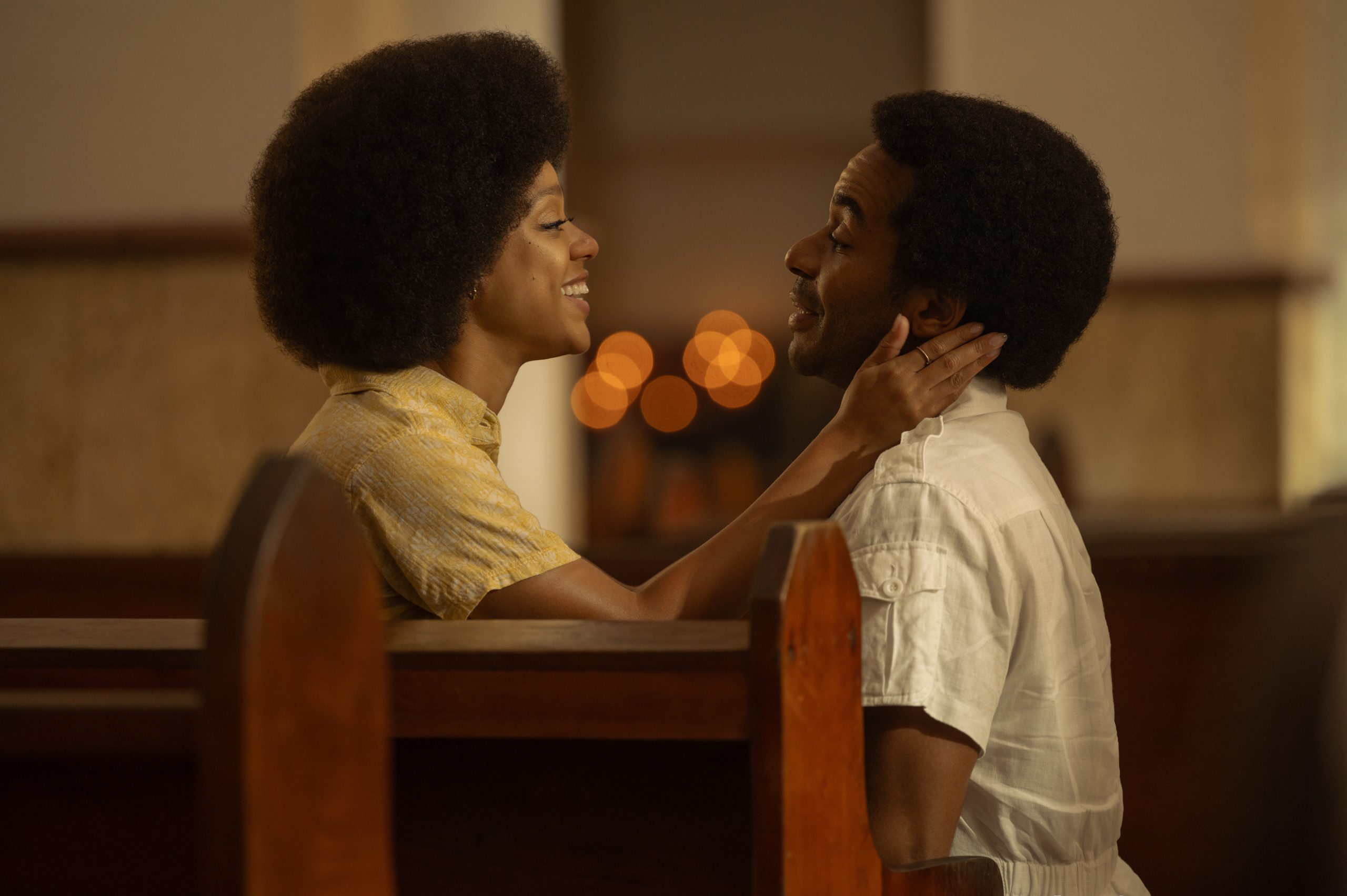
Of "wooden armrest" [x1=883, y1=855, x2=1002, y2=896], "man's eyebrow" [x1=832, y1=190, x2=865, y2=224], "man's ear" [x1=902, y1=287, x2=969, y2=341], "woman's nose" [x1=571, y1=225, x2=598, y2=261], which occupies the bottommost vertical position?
"wooden armrest" [x1=883, y1=855, x2=1002, y2=896]

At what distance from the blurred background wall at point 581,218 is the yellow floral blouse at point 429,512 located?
2.18 metres

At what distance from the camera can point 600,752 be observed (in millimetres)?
1039

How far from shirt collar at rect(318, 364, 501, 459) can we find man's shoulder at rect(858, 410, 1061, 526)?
1.77 feet

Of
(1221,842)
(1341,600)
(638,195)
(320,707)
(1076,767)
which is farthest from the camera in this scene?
(638,195)

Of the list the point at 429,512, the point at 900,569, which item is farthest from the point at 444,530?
the point at 900,569

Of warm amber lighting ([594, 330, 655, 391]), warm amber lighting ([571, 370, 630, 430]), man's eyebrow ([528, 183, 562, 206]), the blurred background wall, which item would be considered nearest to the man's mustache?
man's eyebrow ([528, 183, 562, 206])

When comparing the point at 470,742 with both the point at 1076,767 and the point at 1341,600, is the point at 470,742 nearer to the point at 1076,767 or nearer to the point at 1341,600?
the point at 1076,767

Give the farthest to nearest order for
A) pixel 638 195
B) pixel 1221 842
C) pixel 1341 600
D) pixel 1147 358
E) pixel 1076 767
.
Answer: pixel 638 195 < pixel 1147 358 < pixel 1221 842 < pixel 1341 600 < pixel 1076 767

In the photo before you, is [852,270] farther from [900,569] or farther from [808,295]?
[900,569]

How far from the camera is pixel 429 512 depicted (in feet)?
4.71

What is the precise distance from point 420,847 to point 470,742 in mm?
94

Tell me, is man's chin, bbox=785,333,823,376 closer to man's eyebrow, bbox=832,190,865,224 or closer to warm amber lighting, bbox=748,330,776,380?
man's eyebrow, bbox=832,190,865,224

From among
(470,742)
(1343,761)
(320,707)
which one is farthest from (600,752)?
(1343,761)

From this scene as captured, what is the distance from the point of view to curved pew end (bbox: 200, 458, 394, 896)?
0.61 metres
